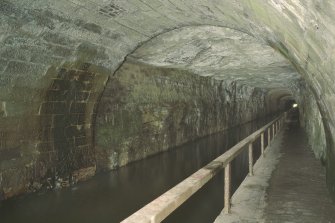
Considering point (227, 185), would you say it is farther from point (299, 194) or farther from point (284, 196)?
point (299, 194)

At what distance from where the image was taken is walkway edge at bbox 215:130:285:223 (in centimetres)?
386

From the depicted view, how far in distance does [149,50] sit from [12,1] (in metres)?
4.05

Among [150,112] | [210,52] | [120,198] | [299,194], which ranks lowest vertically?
[120,198]

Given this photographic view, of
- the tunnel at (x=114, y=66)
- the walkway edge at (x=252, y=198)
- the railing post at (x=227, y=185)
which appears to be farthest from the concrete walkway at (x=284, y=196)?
the tunnel at (x=114, y=66)

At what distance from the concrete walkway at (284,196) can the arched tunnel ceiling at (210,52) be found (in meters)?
2.95

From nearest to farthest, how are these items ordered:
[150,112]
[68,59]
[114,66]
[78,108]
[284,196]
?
[284,196]
[68,59]
[78,108]
[114,66]
[150,112]

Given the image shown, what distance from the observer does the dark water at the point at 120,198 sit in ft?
18.4

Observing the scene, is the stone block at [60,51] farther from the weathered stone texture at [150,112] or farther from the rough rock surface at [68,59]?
the weathered stone texture at [150,112]

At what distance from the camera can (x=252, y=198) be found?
4625mm

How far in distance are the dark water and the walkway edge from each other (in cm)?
86

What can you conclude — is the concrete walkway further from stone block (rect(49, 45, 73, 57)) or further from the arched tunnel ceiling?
stone block (rect(49, 45, 73, 57))

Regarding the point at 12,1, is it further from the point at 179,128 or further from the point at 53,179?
the point at 179,128

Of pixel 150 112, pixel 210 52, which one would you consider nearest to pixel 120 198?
pixel 150 112

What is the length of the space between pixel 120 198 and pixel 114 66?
10.3 ft
